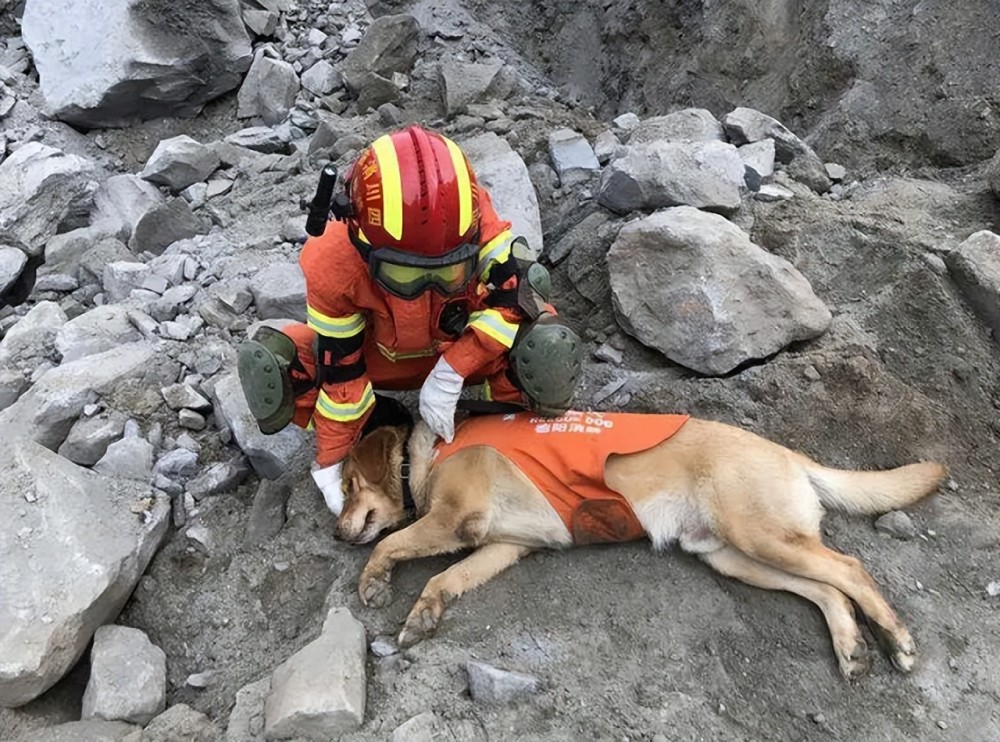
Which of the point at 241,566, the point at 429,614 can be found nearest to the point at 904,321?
the point at 429,614

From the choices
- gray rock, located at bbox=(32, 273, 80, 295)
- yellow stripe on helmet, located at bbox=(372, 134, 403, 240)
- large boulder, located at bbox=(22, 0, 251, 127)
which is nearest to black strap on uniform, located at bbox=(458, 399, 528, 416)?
yellow stripe on helmet, located at bbox=(372, 134, 403, 240)

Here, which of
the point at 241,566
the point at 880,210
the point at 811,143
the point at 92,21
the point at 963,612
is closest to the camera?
the point at 963,612

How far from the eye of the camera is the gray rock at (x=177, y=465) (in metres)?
3.94

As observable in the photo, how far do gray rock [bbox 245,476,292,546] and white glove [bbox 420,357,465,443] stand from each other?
2.85 feet

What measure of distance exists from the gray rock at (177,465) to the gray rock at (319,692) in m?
1.32

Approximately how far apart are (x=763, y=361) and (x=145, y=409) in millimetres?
3286

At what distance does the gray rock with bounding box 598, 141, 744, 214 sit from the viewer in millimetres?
4527

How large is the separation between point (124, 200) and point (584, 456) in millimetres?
4610

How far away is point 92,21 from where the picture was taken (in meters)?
7.08

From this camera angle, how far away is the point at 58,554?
334 cm

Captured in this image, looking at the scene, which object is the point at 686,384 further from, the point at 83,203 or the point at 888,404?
the point at 83,203

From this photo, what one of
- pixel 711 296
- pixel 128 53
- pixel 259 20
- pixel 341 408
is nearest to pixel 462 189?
pixel 341 408

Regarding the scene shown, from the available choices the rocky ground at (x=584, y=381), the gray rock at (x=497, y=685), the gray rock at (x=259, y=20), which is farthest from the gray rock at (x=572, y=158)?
the gray rock at (x=259, y=20)

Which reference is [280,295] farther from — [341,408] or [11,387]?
[11,387]
